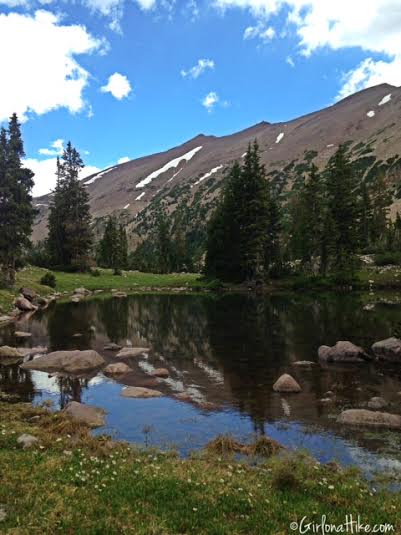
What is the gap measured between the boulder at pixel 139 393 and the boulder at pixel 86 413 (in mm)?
2809

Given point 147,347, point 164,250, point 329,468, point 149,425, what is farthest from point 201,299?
point 164,250

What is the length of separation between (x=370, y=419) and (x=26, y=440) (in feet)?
42.6

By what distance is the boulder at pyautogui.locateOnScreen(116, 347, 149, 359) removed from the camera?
32.0m

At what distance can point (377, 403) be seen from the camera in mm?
20953

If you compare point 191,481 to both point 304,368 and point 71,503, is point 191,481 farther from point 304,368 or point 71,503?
point 304,368

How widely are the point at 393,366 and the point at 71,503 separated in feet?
76.2

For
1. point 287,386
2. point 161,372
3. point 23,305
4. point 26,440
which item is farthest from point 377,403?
point 23,305

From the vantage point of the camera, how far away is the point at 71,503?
32.5 feet

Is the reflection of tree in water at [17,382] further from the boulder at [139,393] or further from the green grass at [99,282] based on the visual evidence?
the green grass at [99,282]

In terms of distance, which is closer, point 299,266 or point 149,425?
point 149,425

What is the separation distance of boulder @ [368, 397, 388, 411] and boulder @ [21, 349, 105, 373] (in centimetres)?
1626

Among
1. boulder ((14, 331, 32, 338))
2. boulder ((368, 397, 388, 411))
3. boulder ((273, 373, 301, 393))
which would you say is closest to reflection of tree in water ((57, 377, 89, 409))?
boulder ((273, 373, 301, 393))

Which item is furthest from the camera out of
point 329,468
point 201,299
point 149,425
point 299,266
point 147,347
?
point 299,266

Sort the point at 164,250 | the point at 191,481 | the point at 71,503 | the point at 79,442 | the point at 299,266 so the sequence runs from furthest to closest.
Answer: the point at 164,250 → the point at 299,266 → the point at 79,442 → the point at 191,481 → the point at 71,503
